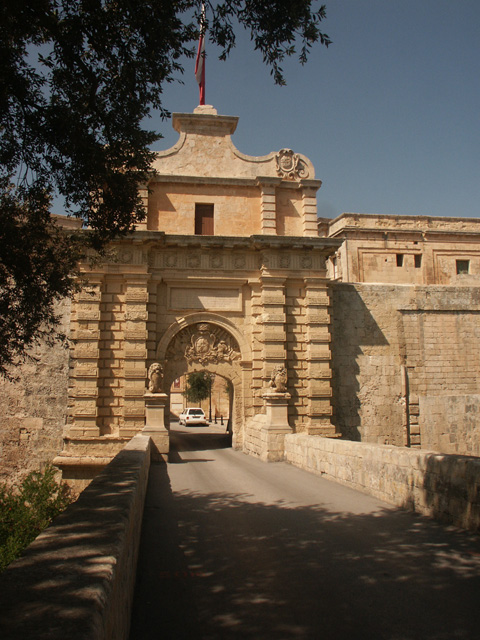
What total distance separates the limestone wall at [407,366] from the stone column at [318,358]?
0.81 meters

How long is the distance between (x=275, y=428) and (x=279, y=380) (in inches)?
55.2

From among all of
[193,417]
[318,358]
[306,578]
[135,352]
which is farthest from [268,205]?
[193,417]

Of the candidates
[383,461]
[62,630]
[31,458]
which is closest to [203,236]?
[31,458]

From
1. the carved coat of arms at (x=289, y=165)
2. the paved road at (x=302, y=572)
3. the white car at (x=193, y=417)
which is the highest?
the carved coat of arms at (x=289, y=165)

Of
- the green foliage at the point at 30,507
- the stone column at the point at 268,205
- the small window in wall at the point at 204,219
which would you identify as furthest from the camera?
the small window in wall at the point at 204,219

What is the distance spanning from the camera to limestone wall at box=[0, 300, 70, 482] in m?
15.5

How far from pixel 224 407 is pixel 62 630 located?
4556 cm

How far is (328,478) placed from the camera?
32.9 feet

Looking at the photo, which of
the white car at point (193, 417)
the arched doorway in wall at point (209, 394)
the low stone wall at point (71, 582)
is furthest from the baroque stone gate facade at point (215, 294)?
the arched doorway in wall at point (209, 394)

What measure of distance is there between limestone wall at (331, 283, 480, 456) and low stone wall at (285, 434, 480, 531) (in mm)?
7079

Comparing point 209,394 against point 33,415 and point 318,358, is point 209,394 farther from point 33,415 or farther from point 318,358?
point 33,415

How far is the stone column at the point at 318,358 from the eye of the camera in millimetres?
16031

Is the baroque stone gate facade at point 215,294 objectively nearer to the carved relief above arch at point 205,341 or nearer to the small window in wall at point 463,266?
the carved relief above arch at point 205,341

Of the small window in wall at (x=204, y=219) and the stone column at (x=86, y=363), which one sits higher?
the small window in wall at (x=204, y=219)
